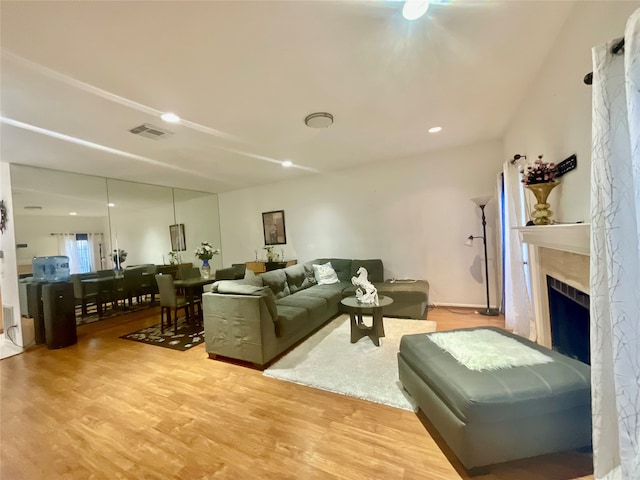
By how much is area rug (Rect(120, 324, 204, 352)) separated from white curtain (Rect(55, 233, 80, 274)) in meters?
1.52

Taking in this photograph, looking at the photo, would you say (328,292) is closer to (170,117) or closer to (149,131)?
(170,117)

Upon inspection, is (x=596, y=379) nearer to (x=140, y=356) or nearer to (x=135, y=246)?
(x=140, y=356)

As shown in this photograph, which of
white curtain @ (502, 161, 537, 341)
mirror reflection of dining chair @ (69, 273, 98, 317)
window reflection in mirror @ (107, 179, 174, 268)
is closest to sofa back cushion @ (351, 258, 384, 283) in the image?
white curtain @ (502, 161, 537, 341)

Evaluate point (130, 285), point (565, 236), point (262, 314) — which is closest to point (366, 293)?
point (262, 314)

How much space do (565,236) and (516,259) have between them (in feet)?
4.98

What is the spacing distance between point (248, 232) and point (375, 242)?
3142 millimetres

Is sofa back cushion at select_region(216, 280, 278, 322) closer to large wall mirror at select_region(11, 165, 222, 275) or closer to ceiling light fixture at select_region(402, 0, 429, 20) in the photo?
ceiling light fixture at select_region(402, 0, 429, 20)

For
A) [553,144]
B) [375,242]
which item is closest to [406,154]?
[375,242]

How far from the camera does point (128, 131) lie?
2801 mm

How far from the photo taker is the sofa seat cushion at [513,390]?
4.38 feet

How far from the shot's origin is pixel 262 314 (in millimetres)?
2586

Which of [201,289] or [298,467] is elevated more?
[201,289]

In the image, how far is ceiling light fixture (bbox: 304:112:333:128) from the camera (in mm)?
2711

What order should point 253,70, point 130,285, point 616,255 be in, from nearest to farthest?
point 616,255 < point 253,70 < point 130,285
